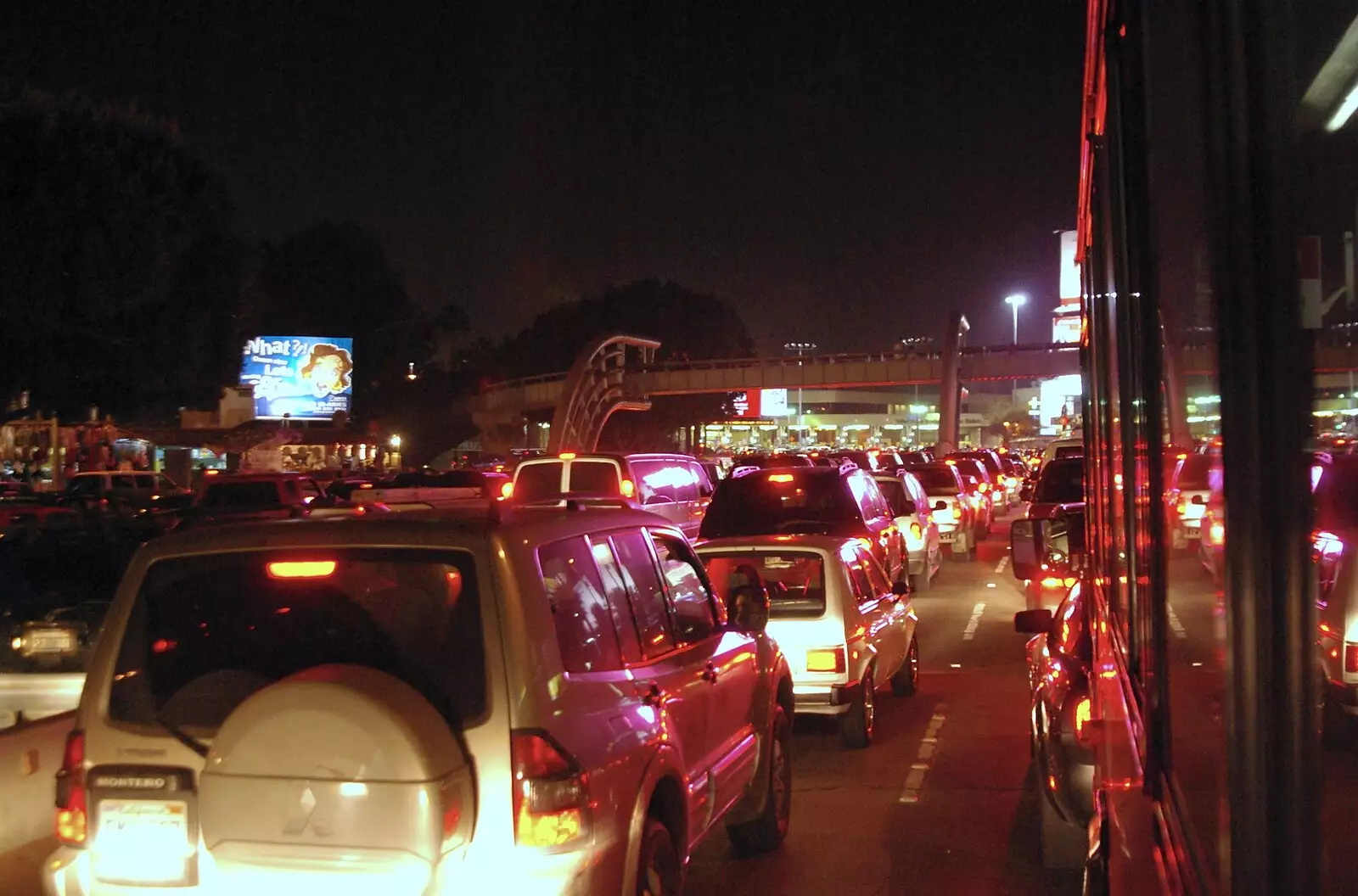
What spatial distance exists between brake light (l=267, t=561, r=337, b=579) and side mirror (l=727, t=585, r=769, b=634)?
9.23 ft

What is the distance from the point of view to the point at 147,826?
169 inches

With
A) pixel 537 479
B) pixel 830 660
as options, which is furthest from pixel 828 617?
pixel 537 479

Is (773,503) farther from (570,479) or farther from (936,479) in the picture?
(936,479)

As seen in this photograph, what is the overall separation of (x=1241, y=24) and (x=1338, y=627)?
76cm

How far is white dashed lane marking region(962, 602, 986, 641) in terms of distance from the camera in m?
16.4

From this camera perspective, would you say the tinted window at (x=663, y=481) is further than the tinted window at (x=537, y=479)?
No

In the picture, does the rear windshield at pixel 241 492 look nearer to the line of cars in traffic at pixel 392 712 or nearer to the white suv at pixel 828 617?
the white suv at pixel 828 617

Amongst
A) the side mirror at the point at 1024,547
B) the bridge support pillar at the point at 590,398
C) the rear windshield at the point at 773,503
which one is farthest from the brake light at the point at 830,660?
the bridge support pillar at the point at 590,398

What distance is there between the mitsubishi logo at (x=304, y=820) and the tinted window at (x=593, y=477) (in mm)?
15550

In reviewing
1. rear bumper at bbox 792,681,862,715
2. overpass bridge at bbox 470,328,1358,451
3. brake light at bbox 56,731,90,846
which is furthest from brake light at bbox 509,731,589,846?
overpass bridge at bbox 470,328,1358,451

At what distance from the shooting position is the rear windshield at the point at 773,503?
52.4 ft

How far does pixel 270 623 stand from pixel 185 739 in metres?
0.47

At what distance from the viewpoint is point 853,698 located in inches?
402

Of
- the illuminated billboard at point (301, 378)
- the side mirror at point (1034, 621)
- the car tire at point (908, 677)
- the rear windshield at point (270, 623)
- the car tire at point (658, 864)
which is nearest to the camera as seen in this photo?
the rear windshield at point (270, 623)
